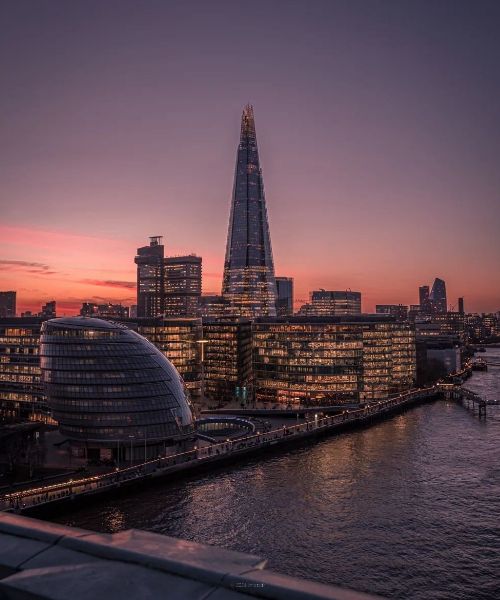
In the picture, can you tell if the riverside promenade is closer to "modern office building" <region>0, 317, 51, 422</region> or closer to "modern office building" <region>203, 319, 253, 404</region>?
"modern office building" <region>0, 317, 51, 422</region>

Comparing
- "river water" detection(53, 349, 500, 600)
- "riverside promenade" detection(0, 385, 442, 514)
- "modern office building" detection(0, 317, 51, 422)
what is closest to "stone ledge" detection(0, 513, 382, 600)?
"river water" detection(53, 349, 500, 600)

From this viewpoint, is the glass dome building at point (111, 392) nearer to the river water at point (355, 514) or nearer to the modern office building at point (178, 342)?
the river water at point (355, 514)

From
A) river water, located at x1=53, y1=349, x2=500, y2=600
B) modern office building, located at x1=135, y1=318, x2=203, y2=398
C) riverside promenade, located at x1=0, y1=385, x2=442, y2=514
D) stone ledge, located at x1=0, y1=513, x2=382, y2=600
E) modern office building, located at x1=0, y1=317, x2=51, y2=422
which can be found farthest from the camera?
modern office building, located at x1=135, y1=318, x2=203, y2=398

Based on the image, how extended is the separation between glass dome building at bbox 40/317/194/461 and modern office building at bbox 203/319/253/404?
70.9m

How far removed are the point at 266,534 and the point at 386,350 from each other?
103 m

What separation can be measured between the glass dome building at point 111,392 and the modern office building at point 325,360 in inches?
2309

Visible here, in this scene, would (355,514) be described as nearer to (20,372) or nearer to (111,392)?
(111,392)

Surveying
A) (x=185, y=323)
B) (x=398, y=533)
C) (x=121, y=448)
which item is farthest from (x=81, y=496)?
(x=185, y=323)

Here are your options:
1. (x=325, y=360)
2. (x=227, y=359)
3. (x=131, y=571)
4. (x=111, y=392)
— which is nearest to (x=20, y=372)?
(x=111, y=392)

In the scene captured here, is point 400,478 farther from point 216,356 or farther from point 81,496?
A: point 216,356

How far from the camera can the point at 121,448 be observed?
7281 centimetres

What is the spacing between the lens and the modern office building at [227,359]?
15338 centimetres

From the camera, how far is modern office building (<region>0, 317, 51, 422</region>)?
105375mm

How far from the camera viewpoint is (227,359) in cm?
15588
